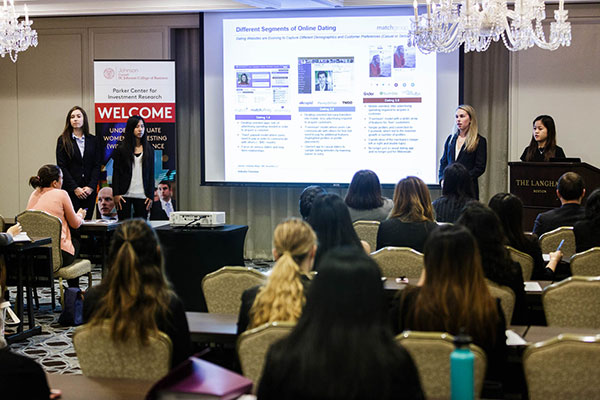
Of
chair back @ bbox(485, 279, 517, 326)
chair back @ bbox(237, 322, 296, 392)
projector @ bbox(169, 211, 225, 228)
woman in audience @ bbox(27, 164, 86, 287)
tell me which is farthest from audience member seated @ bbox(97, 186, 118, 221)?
chair back @ bbox(237, 322, 296, 392)

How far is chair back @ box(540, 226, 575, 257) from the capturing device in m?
5.50

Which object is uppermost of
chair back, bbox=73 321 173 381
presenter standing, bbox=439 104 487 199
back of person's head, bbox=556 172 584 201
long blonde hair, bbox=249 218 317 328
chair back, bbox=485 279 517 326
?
presenter standing, bbox=439 104 487 199

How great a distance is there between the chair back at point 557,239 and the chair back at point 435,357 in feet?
10.3

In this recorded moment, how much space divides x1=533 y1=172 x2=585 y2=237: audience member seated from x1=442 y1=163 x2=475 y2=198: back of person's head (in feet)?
2.04

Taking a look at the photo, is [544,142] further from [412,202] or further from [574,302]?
[574,302]

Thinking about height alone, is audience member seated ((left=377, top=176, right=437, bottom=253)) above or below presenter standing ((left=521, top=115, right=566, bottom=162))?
below

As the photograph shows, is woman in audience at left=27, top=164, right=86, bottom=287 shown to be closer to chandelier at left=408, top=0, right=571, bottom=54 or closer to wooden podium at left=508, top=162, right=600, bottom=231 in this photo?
chandelier at left=408, top=0, right=571, bottom=54

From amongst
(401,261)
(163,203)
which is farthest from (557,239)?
(163,203)

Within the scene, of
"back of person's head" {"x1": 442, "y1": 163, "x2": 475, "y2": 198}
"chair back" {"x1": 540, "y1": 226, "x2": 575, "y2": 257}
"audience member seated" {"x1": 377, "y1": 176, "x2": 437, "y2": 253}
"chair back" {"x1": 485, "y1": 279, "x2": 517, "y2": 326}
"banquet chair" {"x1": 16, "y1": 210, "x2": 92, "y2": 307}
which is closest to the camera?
"chair back" {"x1": 485, "y1": 279, "x2": 517, "y2": 326}

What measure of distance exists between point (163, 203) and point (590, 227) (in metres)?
5.51

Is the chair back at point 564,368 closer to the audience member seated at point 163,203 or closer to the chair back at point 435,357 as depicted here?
the chair back at point 435,357

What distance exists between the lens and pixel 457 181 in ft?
19.0

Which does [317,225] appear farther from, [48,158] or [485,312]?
[48,158]

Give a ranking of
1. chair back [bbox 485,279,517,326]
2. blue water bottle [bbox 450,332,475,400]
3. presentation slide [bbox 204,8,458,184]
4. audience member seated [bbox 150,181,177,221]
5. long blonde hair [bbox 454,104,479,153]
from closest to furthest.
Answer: blue water bottle [bbox 450,332,475,400] < chair back [bbox 485,279,517,326] < long blonde hair [bbox 454,104,479,153] < presentation slide [bbox 204,8,458,184] < audience member seated [bbox 150,181,177,221]
